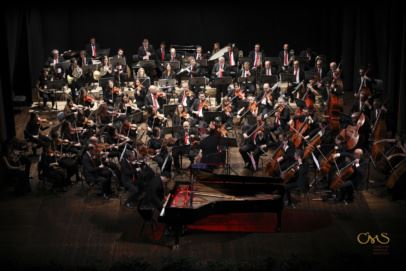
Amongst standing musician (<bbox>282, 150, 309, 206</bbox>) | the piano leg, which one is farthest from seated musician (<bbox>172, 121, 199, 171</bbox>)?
the piano leg

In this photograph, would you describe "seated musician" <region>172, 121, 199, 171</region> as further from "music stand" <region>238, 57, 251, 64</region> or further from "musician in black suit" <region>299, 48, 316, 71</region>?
"musician in black suit" <region>299, 48, 316, 71</region>

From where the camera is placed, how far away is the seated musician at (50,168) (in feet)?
48.4

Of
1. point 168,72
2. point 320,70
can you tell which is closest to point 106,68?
point 168,72

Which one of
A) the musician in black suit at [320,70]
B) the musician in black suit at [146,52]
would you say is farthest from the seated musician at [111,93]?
the musician in black suit at [320,70]

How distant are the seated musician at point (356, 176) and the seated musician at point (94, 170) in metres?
4.62

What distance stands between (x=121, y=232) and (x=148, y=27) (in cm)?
1263

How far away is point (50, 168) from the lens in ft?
48.5

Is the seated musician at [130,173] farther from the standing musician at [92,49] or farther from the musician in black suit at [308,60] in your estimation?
the standing musician at [92,49]

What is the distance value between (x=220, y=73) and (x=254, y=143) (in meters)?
4.48

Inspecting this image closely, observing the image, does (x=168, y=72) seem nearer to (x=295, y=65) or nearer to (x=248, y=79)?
(x=248, y=79)

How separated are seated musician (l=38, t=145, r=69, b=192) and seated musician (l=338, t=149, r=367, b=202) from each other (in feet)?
18.5

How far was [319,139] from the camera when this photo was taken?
49.8 feet

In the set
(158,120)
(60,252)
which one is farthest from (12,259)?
(158,120)

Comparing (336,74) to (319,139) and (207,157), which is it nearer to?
(319,139)
